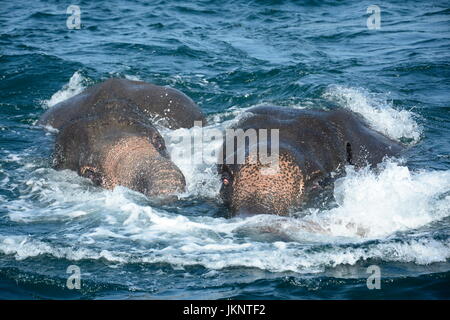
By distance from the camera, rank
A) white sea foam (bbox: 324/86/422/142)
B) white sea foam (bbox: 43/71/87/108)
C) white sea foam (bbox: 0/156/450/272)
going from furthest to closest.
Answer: white sea foam (bbox: 43/71/87/108) < white sea foam (bbox: 324/86/422/142) < white sea foam (bbox: 0/156/450/272)

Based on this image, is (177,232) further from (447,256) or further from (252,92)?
(252,92)

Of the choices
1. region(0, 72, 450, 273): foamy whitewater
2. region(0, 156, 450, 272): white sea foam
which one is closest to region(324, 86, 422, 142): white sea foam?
region(0, 72, 450, 273): foamy whitewater

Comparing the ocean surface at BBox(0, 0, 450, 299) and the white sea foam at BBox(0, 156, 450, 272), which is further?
the white sea foam at BBox(0, 156, 450, 272)

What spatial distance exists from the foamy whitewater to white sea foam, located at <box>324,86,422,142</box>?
5.85 ft

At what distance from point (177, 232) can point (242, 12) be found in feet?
47.5

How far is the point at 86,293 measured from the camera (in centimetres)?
774

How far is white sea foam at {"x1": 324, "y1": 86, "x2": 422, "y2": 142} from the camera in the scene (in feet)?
43.2

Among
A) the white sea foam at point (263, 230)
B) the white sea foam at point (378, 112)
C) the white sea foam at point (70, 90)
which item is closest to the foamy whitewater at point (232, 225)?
the white sea foam at point (263, 230)

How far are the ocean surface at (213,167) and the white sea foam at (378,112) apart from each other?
0.04 m

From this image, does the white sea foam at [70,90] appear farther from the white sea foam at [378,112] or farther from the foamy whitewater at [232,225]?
the white sea foam at [378,112]

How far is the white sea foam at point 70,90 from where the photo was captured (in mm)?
15672

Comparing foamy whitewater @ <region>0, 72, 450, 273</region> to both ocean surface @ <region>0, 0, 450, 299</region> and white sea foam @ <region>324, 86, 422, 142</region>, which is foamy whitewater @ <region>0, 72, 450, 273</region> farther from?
white sea foam @ <region>324, 86, 422, 142</region>

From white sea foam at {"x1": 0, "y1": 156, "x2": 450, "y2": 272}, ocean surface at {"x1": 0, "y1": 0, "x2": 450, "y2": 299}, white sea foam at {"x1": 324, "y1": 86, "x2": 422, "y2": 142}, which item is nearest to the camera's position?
ocean surface at {"x1": 0, "y1": 0, "x2": 450, "y2": 299}

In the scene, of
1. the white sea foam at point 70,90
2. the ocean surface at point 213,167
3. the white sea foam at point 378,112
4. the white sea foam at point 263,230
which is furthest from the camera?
the white sea foam at point 70,90
